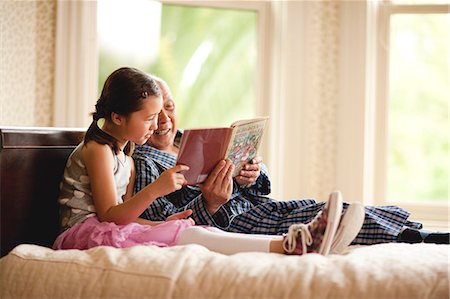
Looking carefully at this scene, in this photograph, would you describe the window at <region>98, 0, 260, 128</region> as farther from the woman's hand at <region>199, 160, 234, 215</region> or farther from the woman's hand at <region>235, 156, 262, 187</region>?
the woman's hand at <region>199, 160, 234, 215</region>

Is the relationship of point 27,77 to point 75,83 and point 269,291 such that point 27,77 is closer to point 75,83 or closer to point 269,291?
point 75,83

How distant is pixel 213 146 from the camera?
2.10m

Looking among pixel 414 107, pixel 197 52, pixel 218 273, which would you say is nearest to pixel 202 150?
pixel 218 273

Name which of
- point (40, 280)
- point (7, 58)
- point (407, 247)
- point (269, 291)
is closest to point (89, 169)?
point (40, 280)

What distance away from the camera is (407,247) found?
74.8 inches

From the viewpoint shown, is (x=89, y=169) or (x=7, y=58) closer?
(x=89, y=169)

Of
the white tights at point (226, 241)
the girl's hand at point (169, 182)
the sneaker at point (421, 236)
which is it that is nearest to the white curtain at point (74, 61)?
the girl's hand at point (169, 182)

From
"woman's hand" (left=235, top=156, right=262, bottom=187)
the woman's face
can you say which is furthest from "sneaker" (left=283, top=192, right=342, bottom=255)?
the woman's face

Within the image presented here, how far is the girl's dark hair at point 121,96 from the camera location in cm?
210

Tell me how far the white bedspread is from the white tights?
113mm

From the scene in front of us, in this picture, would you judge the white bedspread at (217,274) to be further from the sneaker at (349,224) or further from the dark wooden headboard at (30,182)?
the dark wooden headboard at (30,182)

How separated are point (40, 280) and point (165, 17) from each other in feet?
7.58

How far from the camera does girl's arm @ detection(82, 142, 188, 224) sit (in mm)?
1995

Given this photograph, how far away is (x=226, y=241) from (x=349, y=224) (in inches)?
13.2
